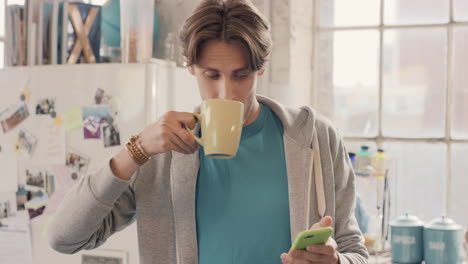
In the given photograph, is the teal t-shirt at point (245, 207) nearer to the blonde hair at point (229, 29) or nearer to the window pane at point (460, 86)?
the blonde hair at point (229, 29)

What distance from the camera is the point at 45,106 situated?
1989 mm

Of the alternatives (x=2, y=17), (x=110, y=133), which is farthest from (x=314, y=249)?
(x=2, y=17)

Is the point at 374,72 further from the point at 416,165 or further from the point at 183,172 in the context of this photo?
the point at 183,172

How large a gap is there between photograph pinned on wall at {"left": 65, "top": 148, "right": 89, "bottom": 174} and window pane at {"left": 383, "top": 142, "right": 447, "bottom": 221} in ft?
4.07

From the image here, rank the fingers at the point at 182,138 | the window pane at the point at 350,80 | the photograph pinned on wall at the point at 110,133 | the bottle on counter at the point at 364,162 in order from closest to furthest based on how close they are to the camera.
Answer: the fingers at the point at 182,138, the photograph pinned on wall at the point at 110,133, the bottle on counter at the point at 364,162, the window pane at the point at 350,80

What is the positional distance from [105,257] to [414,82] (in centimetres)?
141

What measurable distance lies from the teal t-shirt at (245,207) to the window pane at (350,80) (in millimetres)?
1466

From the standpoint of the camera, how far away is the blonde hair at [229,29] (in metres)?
1.04

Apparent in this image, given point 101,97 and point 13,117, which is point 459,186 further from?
point 13,117

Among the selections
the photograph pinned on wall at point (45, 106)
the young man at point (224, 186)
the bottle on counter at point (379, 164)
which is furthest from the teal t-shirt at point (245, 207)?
the bottle on counter at point (379, 164)

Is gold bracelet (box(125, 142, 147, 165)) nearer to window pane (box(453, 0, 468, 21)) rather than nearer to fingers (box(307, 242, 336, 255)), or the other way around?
fingers (box(307, 242, 336, 255))

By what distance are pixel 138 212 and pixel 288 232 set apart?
282 mm

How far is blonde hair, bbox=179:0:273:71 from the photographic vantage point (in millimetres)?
1045

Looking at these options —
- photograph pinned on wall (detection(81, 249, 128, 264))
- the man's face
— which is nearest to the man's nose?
the man's face
